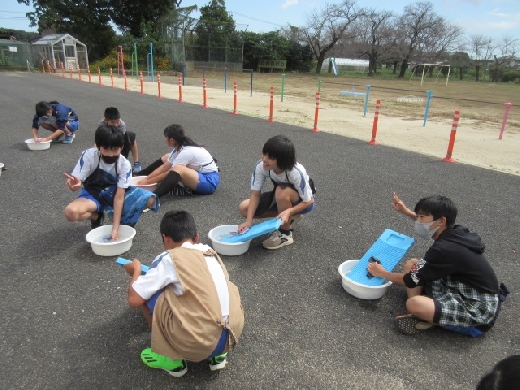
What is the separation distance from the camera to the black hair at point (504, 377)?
100cm

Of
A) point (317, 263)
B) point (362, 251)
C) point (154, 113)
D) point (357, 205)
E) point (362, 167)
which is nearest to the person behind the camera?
point (317, 263)

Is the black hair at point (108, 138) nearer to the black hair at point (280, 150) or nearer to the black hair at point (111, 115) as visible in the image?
the black hair at point (280, 150)

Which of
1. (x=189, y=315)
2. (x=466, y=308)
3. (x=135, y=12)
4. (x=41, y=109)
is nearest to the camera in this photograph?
(x=189, y=315)

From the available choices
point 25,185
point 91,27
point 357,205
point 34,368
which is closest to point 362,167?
point 357,205

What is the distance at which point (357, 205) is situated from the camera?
15.9 feet

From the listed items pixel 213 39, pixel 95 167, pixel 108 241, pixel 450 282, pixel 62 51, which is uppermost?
pixel 213 39

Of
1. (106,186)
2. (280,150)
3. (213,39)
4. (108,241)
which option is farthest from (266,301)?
(213,39)

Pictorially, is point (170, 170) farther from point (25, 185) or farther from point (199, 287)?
point (199, 287)

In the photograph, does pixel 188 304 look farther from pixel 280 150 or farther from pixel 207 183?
pixel 207 183

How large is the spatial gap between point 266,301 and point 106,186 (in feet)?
6.29

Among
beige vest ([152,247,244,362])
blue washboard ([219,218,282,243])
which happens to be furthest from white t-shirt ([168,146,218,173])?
beige vest ([152,247,244,362])

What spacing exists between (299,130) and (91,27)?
36.1 meters

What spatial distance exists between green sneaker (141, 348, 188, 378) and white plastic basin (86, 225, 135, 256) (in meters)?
1.27

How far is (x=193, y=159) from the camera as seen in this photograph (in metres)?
4.65
